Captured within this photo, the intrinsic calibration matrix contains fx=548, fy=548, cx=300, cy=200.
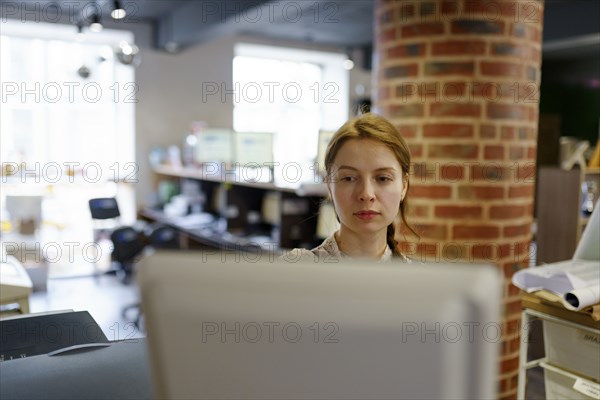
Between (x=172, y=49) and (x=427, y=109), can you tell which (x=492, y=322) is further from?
(x=172, y=49)

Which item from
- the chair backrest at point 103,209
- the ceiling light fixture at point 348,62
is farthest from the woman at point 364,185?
the ceiling light fixture at point 348,62

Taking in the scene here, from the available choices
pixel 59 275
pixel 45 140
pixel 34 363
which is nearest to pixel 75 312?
pixel 34 363

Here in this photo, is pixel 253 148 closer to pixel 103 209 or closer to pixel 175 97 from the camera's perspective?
pixel 103 209

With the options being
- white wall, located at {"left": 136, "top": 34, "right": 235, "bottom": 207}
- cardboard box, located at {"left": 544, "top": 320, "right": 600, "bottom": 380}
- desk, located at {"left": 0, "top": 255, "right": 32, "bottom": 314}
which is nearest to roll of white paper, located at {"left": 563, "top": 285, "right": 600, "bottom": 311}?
cardboard box, located at {"left": 544, "top": 320, "right": 600, "bottom": 380}

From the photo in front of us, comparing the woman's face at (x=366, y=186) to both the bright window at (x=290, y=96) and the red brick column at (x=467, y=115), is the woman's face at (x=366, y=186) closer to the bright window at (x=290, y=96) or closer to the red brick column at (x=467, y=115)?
the red brick column at (x=467, y=115)

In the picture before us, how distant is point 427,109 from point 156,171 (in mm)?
5214

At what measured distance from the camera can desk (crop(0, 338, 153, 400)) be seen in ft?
2.96

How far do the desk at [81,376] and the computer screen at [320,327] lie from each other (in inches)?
15.2

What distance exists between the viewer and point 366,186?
50.4 inches

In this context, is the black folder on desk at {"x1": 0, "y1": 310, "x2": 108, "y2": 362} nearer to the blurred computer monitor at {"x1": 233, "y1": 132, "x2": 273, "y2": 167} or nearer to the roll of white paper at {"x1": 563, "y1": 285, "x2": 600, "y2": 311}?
the roll of white paper at {"x1": 563, "y1": 285, "x2": 600, "y2": 311}

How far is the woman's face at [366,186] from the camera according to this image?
128cm

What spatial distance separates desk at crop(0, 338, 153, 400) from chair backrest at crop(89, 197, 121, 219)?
3856mm

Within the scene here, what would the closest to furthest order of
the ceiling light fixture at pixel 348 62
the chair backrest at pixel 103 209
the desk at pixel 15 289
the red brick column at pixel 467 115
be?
Result: 1. the desk at pixel 15 289
2. the red brick column at pixel 467 115
3. the chair backrest at pixel 103 209
4. the ceiling light fixture at pixel 348 62

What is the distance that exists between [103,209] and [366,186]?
392cm
